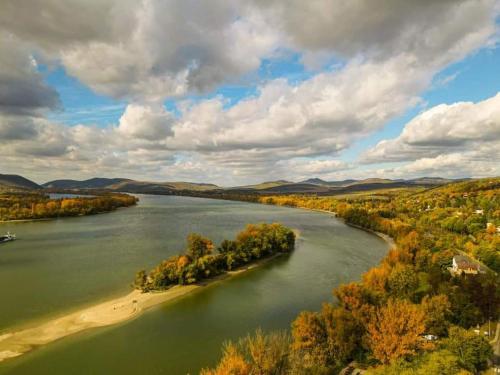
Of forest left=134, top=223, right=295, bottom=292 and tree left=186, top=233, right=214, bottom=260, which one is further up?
tree left=186, top=233, right=214, bottom=260

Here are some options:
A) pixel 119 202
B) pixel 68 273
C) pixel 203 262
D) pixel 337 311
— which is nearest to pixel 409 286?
pixel 337 311

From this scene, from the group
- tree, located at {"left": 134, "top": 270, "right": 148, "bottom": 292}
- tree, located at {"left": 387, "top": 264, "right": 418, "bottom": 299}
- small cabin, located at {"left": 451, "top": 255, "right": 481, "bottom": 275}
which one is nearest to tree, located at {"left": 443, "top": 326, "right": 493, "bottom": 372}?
tree, located at {"left": 387, "top": 264, "right": 418, "bottom": 299}

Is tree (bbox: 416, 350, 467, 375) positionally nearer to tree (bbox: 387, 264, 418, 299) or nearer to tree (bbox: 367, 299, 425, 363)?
tree (bbox: 367, 299, 425, 363)

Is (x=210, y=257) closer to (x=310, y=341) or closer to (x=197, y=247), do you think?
(x=197, y=247)

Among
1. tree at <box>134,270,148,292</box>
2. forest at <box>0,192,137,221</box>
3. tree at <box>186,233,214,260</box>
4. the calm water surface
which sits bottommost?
the calm water surface

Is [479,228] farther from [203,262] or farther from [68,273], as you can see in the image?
[68,273]

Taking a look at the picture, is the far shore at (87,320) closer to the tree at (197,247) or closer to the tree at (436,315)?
the tree at (197,247)
